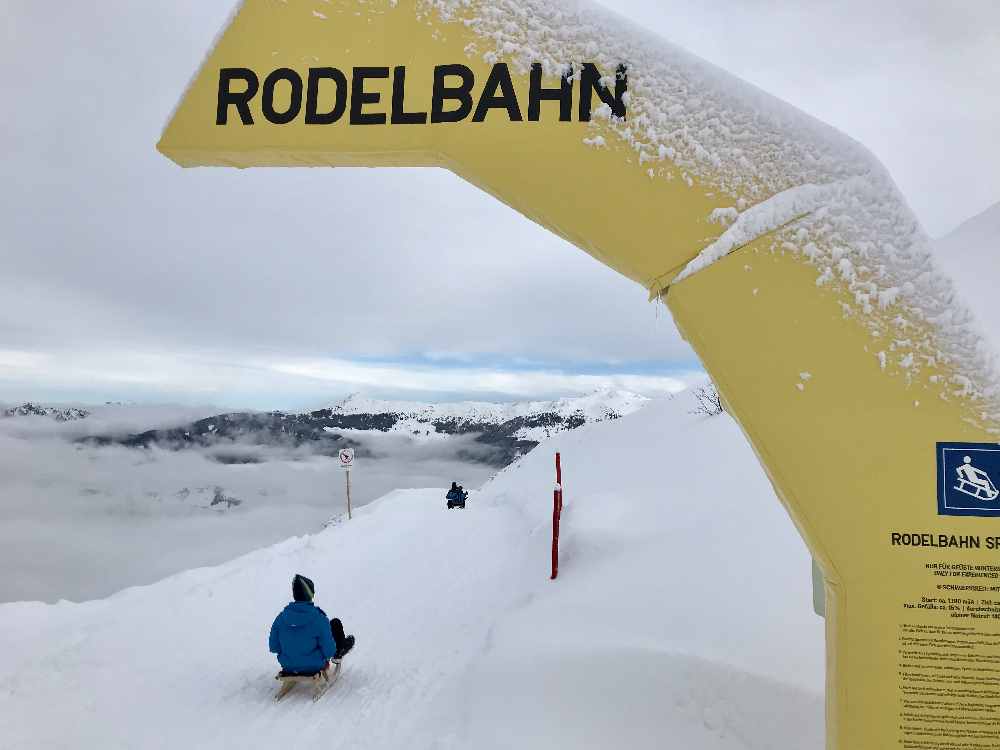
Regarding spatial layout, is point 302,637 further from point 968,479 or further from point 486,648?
point 968,479

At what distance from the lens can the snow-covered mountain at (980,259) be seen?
22.4 feet

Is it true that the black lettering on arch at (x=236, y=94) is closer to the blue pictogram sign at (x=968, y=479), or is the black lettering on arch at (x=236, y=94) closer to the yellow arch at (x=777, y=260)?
the yellow arch at (x=777, y=260)

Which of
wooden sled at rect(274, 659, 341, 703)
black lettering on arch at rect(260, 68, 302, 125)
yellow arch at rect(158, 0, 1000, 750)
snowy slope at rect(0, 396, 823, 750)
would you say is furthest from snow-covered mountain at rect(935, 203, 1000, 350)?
wooden sled at rect(274, 659, 341, 703)

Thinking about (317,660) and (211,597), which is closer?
(317,660)

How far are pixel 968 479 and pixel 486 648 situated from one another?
4.43 meters

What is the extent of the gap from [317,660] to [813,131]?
17.9 ft

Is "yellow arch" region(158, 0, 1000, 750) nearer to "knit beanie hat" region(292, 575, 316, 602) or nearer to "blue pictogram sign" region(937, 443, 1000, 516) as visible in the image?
"blue pictogram sign" region(937, 443, 1000, 516)

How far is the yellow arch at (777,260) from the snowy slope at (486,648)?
4.95ft

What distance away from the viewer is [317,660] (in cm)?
542

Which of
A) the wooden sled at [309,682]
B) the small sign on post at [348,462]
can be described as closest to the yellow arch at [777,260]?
the wooden sled at [309,682]

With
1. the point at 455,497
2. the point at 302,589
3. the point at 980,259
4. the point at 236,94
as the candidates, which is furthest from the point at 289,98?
the point at 455,497

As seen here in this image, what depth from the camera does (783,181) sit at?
2.87m

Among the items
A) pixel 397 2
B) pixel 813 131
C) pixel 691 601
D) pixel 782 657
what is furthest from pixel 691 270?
pixel 691 601

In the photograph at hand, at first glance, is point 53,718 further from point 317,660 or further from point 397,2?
point 397,2
